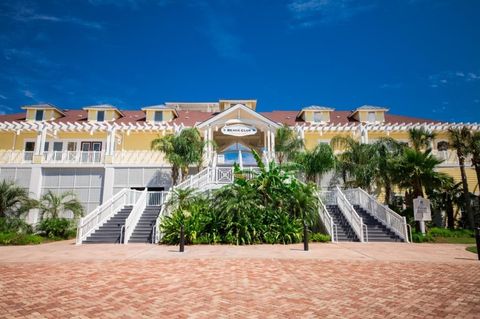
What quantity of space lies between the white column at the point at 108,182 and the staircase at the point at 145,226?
6947 millimetres

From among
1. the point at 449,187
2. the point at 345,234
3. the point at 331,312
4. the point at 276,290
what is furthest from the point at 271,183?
the point at 449,187

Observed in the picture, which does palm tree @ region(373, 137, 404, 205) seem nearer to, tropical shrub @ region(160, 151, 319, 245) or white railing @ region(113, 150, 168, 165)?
tropical shrub @ region(160, 151, 319, 245)

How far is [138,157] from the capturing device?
958 inches

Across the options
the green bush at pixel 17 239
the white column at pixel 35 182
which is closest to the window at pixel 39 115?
the white column at pixel 35 182

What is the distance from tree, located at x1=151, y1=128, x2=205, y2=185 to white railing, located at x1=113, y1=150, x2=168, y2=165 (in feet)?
10.5

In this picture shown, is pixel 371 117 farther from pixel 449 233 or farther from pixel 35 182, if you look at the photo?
pixel 35 182

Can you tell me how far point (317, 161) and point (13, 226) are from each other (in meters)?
20.1

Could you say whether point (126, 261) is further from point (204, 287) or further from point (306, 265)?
point (306, 265)

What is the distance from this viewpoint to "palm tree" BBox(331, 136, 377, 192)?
18688mm

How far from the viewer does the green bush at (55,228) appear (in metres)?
17.6

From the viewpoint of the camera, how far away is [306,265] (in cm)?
842

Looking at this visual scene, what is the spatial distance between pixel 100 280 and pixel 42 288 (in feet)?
3.71

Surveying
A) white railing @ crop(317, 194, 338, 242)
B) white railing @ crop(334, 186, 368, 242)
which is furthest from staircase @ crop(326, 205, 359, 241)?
white railing @ crop(317, 194, 338, 242)

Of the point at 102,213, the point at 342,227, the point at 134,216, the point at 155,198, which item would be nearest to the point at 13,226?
the point at 102,213
